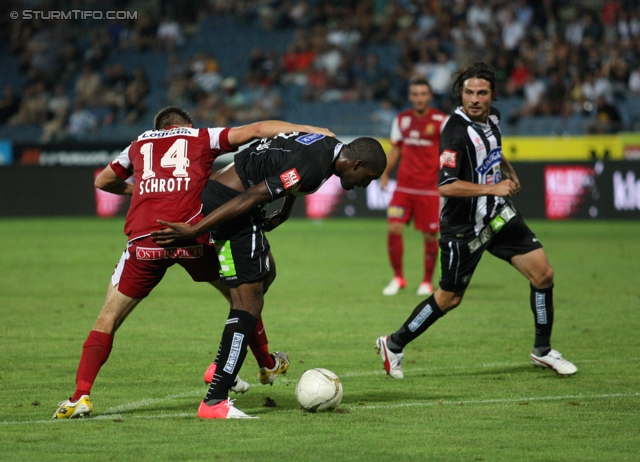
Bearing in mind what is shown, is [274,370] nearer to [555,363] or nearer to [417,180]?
[555,363]

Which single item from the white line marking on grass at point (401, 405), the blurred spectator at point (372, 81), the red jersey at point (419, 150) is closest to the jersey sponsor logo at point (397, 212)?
the red jersey at point (419, 150)

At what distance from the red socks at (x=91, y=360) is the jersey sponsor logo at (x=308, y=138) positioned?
1.67 metres

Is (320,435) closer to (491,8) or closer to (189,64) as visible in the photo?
(491,8)

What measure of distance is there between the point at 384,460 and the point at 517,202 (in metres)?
17.3

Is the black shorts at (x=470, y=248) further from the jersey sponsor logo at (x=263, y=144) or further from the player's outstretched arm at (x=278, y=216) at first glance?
the jersey sponsor logo at (x=263, y=144)

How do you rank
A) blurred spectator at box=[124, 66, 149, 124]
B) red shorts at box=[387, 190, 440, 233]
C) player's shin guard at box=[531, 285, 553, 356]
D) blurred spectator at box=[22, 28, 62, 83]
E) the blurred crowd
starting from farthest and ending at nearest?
blurred spectator at box=[22, 28, 62, 83] < blurred spectator at box=[124, 66, 149, 124] < the blurred crowd < red shorts at box=[387, 190, 440, 233] < player's shin guard at box=[531, 285, 553, 356]

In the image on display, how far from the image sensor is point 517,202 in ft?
71.2

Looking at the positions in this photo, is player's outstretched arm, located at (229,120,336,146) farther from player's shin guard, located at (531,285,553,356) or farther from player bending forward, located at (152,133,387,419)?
player's shin guard, located at (531,285,553,356)

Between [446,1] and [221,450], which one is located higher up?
[446,1]

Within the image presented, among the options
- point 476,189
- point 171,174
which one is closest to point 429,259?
point 476,189

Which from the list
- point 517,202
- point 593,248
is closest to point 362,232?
point 517,202

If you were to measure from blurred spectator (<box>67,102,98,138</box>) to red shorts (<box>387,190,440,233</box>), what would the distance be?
1684cm

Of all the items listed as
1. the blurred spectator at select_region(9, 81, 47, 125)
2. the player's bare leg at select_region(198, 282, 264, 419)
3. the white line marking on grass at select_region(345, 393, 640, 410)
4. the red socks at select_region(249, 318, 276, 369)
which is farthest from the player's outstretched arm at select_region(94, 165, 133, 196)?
the blurred spectator at select_region(9, 81, 47, 125)

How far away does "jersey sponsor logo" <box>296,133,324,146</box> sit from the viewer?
231 inches
